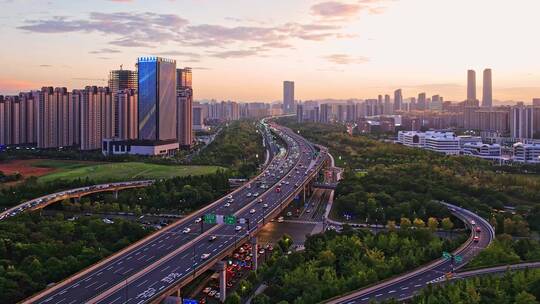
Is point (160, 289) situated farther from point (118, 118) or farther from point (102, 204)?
point (118, 118)

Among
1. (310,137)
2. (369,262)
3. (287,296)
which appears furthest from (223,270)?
(310,137)

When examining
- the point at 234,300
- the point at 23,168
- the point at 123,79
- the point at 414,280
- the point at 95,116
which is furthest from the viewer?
the point at 123,79

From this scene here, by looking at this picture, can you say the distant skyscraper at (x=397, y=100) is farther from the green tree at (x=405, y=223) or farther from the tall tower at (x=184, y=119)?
the green tree at (x=405, y=223)

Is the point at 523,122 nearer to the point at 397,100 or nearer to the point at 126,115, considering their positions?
the point at 126,115

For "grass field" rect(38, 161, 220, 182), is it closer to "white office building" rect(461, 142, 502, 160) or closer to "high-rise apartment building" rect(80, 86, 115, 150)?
"high-rise apartment building" rect(80, 86, 115, 150)

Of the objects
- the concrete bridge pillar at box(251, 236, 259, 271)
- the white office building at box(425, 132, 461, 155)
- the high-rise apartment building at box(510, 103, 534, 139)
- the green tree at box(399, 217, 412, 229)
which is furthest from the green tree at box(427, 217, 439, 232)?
the high-rise apartment building at box(510, 103, 534, 139)

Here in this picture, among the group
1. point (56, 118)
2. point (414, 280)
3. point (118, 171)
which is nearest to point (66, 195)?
point (118, 171)

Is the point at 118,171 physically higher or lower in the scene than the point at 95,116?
lower
